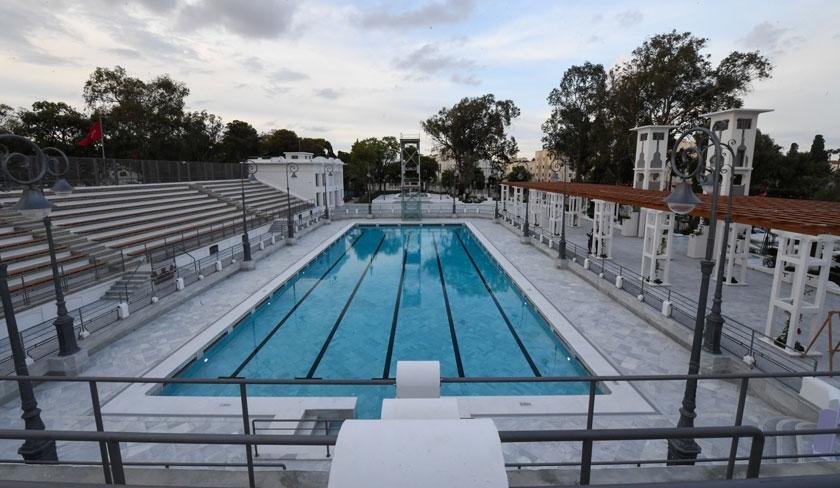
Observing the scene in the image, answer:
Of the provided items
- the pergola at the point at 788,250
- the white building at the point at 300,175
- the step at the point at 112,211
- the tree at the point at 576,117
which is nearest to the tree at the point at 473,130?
the tree at the point at 576,117

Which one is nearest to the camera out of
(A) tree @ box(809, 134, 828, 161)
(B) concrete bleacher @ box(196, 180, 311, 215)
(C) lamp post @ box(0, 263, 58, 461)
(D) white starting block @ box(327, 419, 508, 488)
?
(D) white starting block @ box(327, 419, 508, 488)

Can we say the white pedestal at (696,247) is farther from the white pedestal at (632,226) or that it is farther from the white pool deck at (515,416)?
the white pool deck at (515,416)

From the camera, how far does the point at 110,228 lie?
19.3m

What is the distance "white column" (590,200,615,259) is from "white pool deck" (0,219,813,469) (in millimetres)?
3485

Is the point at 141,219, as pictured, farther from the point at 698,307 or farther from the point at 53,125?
the point at 53,125

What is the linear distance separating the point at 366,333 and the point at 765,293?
14.0 meters

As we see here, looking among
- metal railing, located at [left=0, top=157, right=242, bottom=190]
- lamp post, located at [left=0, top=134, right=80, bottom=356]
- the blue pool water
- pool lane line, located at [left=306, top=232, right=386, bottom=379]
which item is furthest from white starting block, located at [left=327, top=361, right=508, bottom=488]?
metal railing, located at [left=0, top=157, right=242, bottom=190]

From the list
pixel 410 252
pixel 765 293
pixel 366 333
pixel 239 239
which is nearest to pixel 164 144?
pixel 239 239

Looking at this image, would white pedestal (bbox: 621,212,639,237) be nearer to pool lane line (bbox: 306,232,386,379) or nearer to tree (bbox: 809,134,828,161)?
pool lane line (bbox: 306,232,386,379)

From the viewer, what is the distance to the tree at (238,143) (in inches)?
2411

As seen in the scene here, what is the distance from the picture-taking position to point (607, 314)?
13.7 metres

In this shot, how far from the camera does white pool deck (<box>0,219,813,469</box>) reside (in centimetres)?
718

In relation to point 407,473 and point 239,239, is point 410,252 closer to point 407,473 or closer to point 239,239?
point 239,239

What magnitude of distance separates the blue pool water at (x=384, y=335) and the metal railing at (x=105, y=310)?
3.00m
